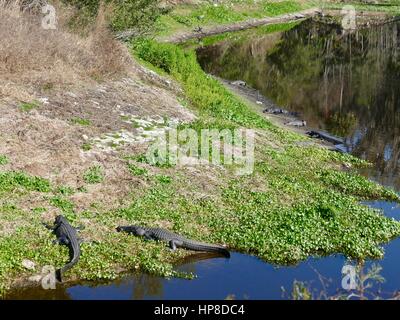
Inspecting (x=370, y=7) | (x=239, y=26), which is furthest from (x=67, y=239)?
(x=370, y=7)

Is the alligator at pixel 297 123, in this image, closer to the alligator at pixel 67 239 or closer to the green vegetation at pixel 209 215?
the green vegetation at pixel 209 215

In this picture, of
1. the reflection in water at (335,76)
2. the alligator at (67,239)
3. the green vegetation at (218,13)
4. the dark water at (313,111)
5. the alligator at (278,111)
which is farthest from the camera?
the green vegetation at (218,13)

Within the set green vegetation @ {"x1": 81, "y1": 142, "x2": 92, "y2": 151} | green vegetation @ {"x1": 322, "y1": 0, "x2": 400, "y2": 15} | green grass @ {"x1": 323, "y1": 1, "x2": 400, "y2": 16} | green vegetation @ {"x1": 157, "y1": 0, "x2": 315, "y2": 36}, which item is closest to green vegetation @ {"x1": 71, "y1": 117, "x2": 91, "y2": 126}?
green vegetation @ {"x1": 81, "y1": 142, "x2": 92, "y2": 151}

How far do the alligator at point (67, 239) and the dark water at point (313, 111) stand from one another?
0.39m

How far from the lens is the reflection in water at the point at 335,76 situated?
26.7 meters

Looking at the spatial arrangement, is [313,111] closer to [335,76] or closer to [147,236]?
[335,76]

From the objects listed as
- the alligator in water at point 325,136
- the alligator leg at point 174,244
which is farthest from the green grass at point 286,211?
the alligator in water at point 325,136

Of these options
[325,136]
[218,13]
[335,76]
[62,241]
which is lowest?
[325,136]

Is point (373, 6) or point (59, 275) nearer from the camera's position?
point (59, 275)

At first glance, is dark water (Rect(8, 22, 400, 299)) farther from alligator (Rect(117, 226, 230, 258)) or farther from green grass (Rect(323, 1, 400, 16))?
green grass (Rect(323, 1, 400, 16))

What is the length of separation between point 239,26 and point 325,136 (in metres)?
31.6

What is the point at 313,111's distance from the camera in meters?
31.0

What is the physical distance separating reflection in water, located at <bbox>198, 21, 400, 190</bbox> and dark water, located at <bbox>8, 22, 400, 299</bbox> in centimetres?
6
